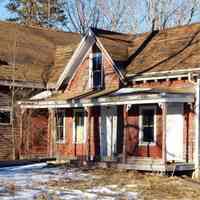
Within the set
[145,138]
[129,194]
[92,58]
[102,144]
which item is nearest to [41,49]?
[92,58]

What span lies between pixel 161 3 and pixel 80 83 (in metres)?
21.1

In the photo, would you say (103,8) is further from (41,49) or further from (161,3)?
(41,49)

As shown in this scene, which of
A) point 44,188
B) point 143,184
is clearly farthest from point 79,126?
point 44,188

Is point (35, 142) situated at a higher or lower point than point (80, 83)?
lower

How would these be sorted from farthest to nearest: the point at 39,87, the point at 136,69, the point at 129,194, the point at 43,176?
1. the point at 39,87
2. the point at 136,69
3. the point at 43,176
4. the point at 129,194

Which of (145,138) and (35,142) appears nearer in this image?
(145,138)

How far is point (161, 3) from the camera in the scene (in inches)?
1785

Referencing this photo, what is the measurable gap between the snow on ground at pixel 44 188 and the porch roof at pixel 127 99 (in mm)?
3284

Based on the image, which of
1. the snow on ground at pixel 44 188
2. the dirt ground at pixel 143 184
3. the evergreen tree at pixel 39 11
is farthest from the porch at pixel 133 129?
the evergreen tree at pixel 39 11

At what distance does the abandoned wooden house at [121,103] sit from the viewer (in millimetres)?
21172

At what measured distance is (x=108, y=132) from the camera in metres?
24.9

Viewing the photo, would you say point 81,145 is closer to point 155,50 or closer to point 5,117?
point 5,117

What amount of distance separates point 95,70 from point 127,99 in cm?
493

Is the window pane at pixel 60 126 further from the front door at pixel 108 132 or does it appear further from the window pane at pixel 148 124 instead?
the window pane at pixel 148 124
